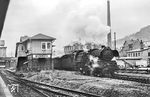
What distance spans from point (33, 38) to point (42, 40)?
1620 mm

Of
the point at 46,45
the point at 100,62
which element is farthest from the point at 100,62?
the point at 46,45

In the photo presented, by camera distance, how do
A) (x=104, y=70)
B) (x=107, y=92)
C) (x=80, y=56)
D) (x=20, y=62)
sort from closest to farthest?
(x=107, y=92) → (x=104, y=70) → (x=80, y=56) → (x=20, y=62)

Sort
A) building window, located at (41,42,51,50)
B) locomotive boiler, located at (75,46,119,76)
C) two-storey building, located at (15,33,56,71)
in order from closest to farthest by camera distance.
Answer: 1. locomotive boiler, located at (75,46,119,76)
2. two-storey building, located at (15,33,56,71)
3. building window, located at (41,42,51,50)

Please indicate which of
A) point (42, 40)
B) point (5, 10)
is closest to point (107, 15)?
point (42, 40)

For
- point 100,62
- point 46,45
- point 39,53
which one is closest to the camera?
point 100,62

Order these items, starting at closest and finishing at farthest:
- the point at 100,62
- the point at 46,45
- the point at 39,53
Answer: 1. the point at 100,62
2. the point at 39,53
3. the point at 46,45

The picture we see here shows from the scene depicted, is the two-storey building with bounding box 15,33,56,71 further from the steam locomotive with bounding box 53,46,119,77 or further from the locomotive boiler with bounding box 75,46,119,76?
the locomotive boiler with bounding box 75,46,119,76

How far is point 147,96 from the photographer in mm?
9602

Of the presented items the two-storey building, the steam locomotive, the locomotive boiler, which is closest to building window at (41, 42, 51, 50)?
Result: the two-storey building

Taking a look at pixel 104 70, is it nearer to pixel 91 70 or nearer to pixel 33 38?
pixel 91 70

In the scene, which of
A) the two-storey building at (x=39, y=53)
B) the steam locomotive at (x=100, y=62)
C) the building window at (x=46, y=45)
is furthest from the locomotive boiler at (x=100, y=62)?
the building window at (x=46, y=45)

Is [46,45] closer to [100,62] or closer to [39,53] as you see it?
[39,53]

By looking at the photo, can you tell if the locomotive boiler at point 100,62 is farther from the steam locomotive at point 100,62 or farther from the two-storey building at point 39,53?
the two-storey building at point 39,53

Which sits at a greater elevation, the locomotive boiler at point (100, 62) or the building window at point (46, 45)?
the building window at point (46, 45)
